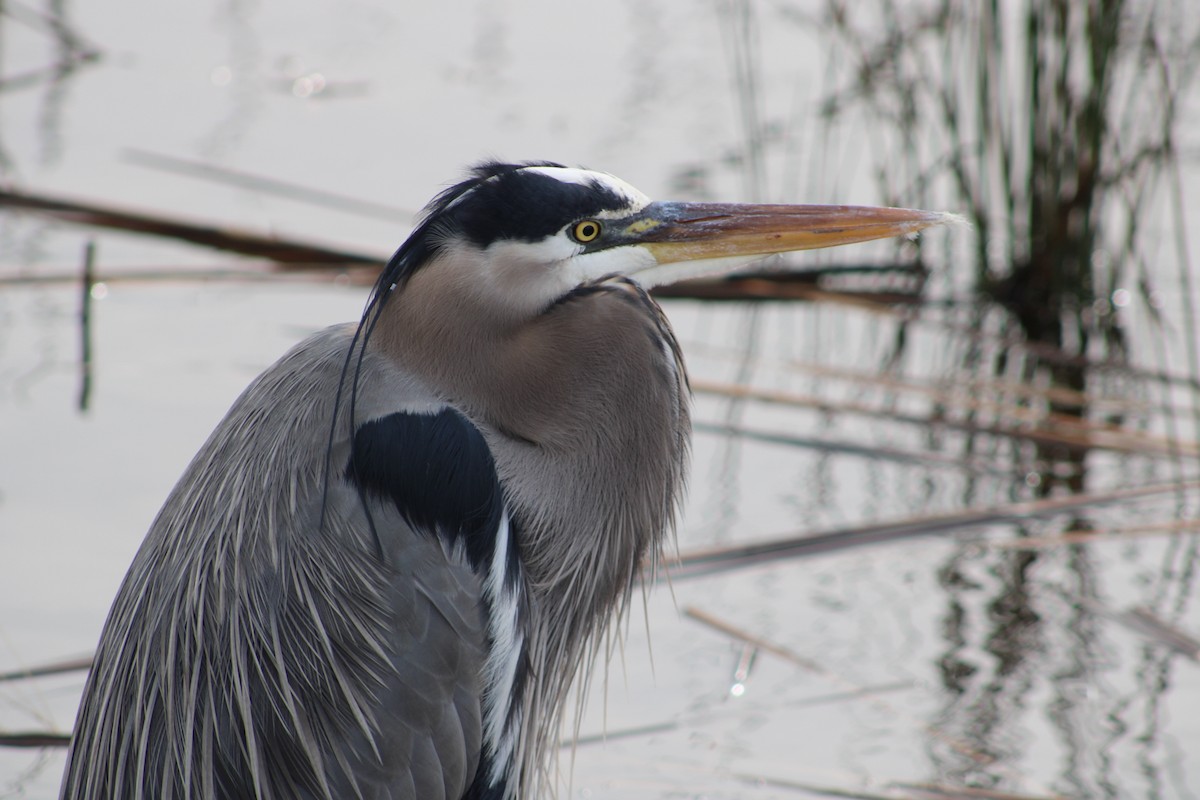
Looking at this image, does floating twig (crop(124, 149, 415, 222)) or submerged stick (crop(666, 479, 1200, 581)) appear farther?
Answer: floating twig (crop(124, 149, 415, 222))

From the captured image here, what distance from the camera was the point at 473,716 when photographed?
2.45 m

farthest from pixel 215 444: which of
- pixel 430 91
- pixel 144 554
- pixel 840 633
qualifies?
pixel 430 91

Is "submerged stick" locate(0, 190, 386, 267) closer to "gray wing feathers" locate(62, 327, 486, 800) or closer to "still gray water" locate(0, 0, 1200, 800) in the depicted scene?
"still gray water" locate(0, 0, 1200, 800)

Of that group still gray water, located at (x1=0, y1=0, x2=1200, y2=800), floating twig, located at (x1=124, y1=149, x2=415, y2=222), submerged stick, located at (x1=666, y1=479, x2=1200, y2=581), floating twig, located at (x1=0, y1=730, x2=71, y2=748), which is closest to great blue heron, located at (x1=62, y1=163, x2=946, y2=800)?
floating twig, located at (x1=0, y1=730, x2=71, y2=748)

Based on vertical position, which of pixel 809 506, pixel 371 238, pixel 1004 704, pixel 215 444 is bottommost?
pixel 1004 704

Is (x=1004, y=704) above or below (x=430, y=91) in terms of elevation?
below

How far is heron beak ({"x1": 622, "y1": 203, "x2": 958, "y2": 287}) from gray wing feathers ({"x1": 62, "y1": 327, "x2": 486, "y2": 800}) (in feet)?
1.45

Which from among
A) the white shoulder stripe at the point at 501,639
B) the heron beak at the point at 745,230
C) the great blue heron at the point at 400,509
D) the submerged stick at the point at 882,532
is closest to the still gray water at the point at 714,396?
the submerged stick at the point at 882,532

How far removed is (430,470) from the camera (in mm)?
2367

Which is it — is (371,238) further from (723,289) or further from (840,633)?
(840,633)

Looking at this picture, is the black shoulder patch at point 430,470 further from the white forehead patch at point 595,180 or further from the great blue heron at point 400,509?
the white forehead patch at point 595,180

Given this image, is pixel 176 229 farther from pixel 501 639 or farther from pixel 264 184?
pixel 501 639

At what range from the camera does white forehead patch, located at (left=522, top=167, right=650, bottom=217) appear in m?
2.40

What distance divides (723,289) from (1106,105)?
1.26 metres
